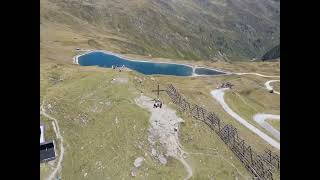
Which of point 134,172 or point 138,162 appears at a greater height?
point 138,162

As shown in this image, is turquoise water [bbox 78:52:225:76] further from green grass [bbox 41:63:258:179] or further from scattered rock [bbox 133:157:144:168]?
scattered rock [bbox 133:157:144:168]

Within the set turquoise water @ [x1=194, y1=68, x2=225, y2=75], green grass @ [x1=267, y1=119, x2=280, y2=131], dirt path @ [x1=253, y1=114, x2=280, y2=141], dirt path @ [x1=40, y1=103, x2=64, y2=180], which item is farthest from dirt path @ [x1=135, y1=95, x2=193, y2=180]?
turquoise water @ [x1=194, y1=68, x2=225, y2=75]

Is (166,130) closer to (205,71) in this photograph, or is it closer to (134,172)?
(134,172)

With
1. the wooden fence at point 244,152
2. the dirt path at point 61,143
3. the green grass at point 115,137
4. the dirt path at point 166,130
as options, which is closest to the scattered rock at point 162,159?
the dirt path at point 166,130

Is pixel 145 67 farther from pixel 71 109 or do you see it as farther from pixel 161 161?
pixel 161 161

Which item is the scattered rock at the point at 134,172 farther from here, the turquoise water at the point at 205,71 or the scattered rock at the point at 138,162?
the turquoise water at the point at 205,71

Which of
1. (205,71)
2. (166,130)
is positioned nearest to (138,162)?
(166,130)
